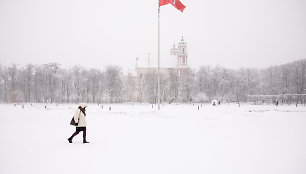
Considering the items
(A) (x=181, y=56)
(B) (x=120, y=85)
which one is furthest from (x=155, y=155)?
(A) (x=181, y=56)

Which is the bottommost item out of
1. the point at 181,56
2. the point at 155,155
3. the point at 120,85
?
the point at 155,155

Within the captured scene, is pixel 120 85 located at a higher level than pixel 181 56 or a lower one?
lower

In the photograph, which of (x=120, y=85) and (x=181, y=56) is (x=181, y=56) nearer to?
(x=181, y=56)

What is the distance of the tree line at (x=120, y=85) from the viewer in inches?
3059

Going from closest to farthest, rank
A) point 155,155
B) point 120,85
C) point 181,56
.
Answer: point 155,155 < point 120,85 < point 181,56

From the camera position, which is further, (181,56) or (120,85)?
(181,56)

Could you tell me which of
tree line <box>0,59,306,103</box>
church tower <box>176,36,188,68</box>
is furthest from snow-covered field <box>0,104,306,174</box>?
church tower <box>176,36,188,68</box>

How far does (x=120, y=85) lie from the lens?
266 feet

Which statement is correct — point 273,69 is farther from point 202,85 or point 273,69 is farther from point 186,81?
point 186,81

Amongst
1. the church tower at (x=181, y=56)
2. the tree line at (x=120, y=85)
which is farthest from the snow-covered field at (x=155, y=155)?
the church tower at (x=181, y=56)

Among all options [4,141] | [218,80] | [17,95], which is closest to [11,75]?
[17,95]

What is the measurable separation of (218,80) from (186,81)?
1531 centimetres

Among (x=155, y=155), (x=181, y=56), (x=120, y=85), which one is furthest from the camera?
(x=181, y=56)

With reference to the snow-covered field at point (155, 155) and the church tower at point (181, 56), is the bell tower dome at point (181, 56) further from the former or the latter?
the snow-covered field at point (155, 155)
